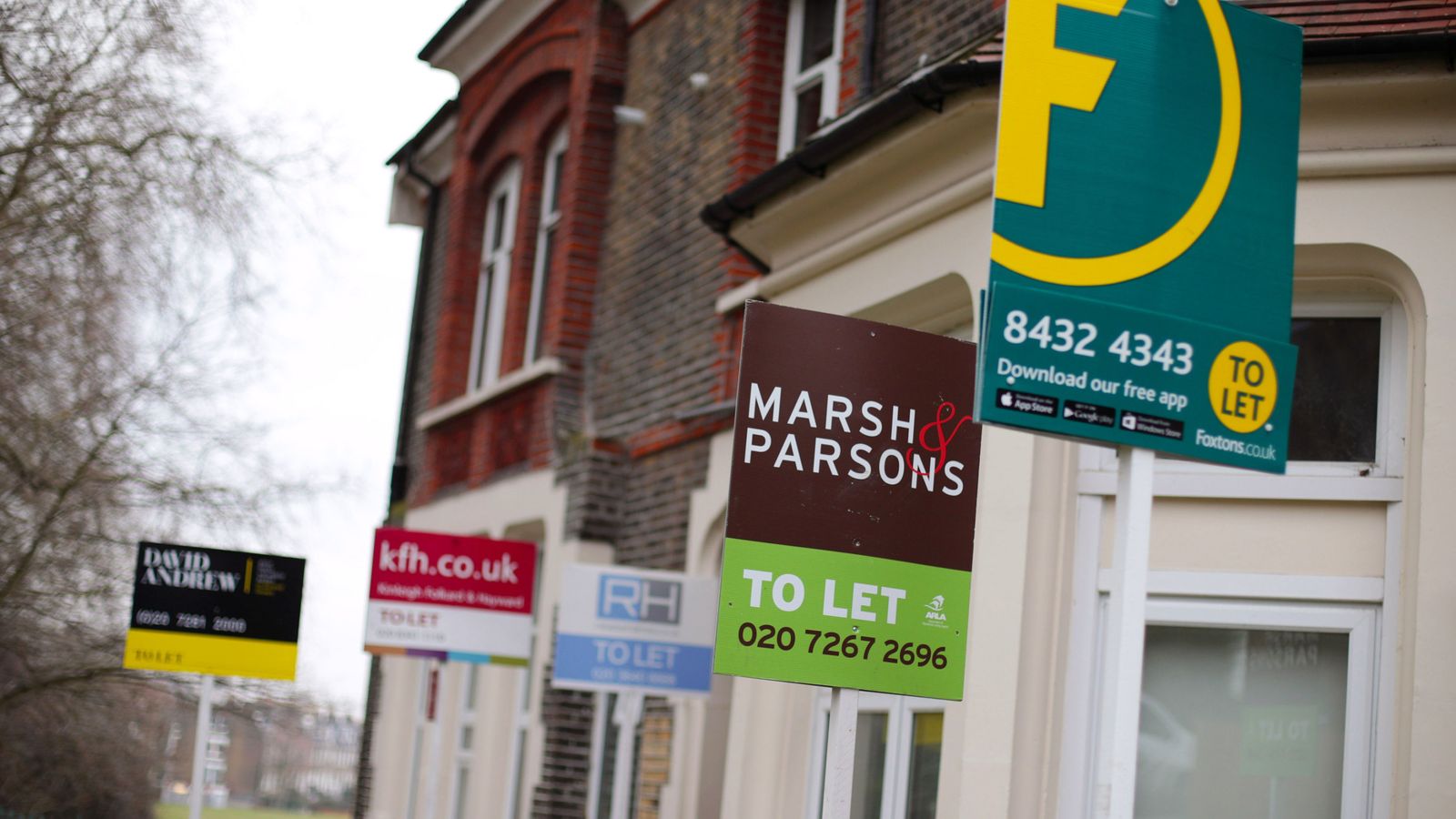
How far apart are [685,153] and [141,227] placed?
392 cm

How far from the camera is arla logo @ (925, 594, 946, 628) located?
5.46 metres

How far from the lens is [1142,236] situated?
4.46 m

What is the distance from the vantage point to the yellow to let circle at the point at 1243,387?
4445 mm

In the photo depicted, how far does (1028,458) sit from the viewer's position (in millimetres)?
7551

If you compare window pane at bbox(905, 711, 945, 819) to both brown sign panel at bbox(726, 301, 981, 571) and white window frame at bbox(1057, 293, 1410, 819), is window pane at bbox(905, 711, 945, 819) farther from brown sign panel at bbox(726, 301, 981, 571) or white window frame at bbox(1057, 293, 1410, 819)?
brown sign panel at bbox(726, 301, 981, 571)

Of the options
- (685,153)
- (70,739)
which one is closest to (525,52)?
(685,153)

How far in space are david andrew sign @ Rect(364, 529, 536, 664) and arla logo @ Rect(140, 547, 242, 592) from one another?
1453mm

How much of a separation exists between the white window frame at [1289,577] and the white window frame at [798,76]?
509 centimetres

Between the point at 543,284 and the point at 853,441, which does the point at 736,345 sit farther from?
the point at 853,441

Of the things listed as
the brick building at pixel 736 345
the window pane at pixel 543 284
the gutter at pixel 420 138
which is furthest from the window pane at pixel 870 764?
the gutter at pixel 420 138

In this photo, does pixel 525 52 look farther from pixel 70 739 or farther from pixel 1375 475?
pixel 1375 475

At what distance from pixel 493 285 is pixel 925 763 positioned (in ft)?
35.3

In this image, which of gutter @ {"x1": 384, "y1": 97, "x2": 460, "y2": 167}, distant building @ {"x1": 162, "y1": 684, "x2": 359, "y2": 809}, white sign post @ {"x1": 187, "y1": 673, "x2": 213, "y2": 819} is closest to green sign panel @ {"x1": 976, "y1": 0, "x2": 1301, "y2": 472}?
white sign post @ {"x1": 187, "y1": 673, "x2": 213, "y2": 819}

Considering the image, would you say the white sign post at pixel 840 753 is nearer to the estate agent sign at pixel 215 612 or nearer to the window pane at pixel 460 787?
the estate agent sign at pixel 215 612
